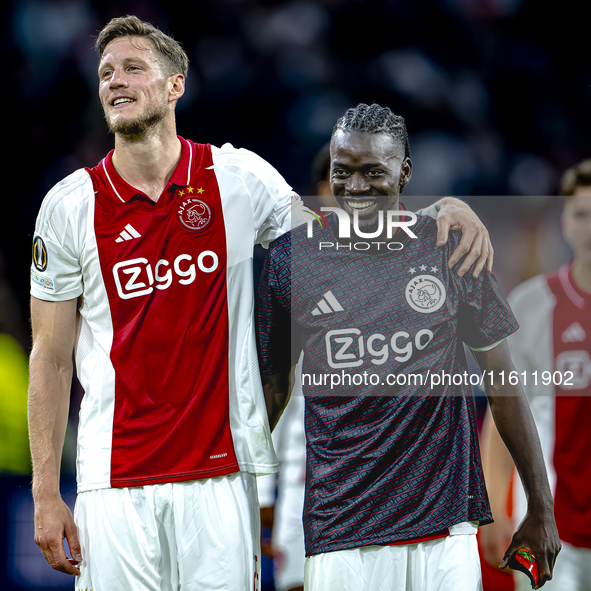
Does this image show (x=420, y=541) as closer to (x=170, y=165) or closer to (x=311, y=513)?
(x=311, y=513)

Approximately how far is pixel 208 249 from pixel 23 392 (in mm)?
2014

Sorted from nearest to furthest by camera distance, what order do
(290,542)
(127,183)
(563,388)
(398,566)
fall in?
(398,566) < (127,183) < (563,388) < (290,542)

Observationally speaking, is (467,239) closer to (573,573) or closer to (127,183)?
(127,183)

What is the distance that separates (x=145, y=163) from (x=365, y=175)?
0.68m

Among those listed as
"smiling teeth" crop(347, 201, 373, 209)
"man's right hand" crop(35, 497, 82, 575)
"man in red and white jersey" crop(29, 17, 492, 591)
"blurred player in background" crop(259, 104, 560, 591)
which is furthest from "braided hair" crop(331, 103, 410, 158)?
"man's right hand" crop(35, 497, 82, 575)

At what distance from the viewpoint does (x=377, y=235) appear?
2152mm

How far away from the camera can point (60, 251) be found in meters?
2.21

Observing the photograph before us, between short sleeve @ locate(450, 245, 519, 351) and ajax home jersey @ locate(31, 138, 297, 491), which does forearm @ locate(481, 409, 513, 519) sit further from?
ajax home jersey @ locate(31, 138, 297, 491)

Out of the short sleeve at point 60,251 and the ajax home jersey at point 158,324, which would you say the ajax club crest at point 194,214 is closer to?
the ajax home jersey at point 158,324

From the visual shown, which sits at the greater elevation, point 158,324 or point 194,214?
point 194,214

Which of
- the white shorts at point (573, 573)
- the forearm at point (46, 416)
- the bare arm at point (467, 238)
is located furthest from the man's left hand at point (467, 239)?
the white shorts at point (573, 573)

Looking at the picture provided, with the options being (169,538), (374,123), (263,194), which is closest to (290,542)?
(169,538)

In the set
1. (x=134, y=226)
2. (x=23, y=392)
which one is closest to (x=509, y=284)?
(x=134, y=226)

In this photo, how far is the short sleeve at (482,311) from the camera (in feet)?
7.02
